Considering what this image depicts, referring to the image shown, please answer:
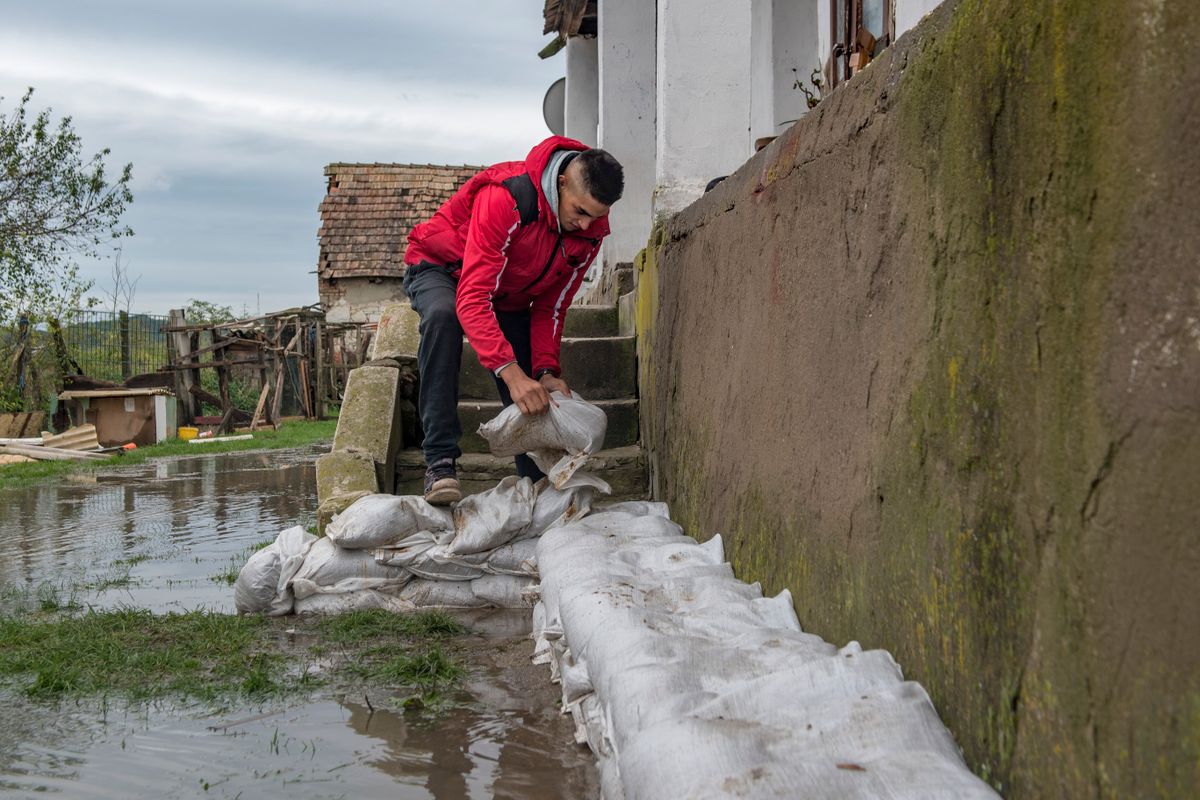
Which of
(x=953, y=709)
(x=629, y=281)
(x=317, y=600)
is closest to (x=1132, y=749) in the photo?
(x=953, y=709)

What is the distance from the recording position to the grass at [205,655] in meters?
2.85

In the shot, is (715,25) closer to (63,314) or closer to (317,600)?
(317,600)

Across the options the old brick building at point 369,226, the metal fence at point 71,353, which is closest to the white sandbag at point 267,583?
the metal fence at point 71,353

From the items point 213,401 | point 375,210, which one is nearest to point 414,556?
point 213,401

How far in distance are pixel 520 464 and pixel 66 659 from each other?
6.07 feet

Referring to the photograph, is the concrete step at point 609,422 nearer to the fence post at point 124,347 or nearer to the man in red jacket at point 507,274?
the man in red jacket at point 507,274

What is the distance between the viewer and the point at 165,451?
12.0m

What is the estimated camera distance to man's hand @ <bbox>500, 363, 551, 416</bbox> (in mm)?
3756

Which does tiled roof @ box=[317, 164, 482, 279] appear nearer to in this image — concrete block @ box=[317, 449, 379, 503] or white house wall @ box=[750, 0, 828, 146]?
white house wall @ box=[750, 0, 828, 146]

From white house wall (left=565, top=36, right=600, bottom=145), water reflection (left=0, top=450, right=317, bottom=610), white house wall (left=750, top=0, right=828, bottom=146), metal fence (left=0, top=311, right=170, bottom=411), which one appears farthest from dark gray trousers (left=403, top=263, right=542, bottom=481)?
metal fence (left=0, top=311, right=170, bottom=411)

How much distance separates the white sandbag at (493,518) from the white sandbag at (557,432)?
0.13 m

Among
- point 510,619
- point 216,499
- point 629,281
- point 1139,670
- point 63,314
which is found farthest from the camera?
point 63,314

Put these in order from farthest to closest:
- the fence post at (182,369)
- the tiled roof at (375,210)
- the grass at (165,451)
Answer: the tiled roof at (375,210), the fence post at (182,369), the grass at (165,451)

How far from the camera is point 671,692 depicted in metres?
1.89
